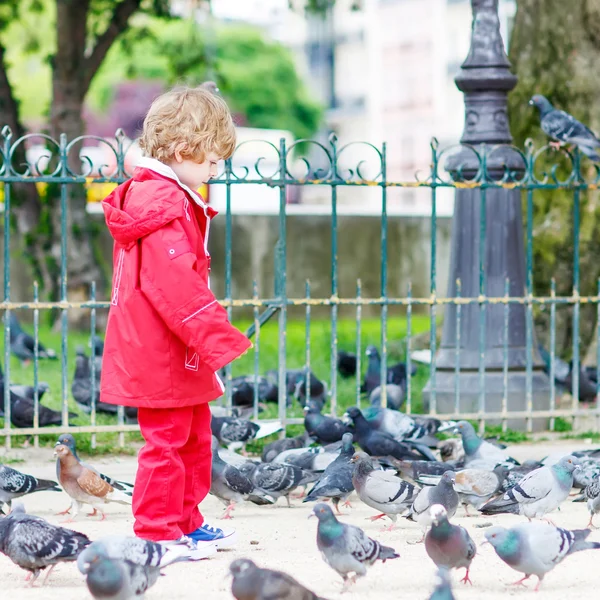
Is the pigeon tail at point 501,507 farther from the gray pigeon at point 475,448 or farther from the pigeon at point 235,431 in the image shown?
the pigeon at point 235,431

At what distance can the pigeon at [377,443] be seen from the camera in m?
7.77

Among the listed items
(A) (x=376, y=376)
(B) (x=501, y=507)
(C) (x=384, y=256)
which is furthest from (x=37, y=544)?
(A) (x=376, y=376)

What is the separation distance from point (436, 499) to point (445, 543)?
0.99 metres

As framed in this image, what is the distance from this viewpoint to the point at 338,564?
16.7ft

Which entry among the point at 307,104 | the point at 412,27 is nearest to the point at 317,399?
the point at 307,104

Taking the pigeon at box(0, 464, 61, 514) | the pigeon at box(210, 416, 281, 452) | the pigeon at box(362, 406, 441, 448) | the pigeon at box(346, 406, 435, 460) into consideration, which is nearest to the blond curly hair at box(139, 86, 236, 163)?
the pigeon at box(0, 464, 61, 514)

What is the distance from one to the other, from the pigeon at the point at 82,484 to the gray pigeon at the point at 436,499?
161cm

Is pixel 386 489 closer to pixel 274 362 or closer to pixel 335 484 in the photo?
pixel 335 484

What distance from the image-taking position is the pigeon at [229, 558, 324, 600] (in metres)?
4.25

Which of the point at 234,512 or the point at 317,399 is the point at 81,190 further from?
the point at 234,512

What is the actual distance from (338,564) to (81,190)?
11.7 metres

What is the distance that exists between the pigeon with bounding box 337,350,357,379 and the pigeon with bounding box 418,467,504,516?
5523 millimetres

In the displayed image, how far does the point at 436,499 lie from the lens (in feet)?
19.9

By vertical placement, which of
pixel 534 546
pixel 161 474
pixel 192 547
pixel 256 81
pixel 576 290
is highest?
pixel 256 81
